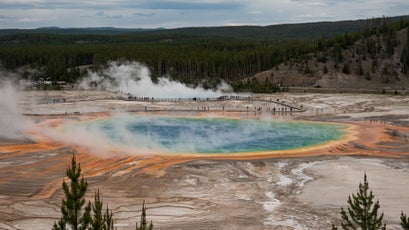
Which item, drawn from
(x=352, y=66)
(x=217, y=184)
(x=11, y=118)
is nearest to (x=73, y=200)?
(x=217, y=184)

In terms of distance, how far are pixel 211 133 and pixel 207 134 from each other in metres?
0.66

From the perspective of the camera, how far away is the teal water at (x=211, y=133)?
37.2m

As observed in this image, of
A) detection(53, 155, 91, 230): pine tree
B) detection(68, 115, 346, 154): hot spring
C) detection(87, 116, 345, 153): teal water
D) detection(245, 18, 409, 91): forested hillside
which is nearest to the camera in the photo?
detection(53, 155, 91, 230): pine tree

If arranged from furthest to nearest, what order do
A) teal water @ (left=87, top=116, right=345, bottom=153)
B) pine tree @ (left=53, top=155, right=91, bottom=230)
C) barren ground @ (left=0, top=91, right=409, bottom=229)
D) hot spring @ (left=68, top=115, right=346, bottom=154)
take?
teal water @ (left=87, top=116, right=345, bottom=153), hot spring @ (left=68, top=115, right=346, bottom=154), barren ground @ (left=0, top=91, right=409, bottom=229), pine tree @ (left=53, top=155, right=91, bottom=230)

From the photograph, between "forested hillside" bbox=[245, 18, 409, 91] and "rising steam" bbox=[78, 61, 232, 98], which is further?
"forested hillside" bbox=[245, 18, 409, 91]

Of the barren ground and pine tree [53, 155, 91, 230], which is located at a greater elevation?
pine tree [53, 155, 91, 230]

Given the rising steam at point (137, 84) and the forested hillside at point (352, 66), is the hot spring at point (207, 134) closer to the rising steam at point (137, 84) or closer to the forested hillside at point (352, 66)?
the rising steam at point (137, 84)

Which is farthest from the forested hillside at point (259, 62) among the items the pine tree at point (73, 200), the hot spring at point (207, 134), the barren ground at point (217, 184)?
the pine tree at point (73, 200)

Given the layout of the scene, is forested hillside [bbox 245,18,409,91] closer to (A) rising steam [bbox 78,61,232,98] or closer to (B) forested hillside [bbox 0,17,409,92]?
(B) forested hillside [bbox 0,17,409,92]

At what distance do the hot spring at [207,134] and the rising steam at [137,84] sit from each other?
2234 cm

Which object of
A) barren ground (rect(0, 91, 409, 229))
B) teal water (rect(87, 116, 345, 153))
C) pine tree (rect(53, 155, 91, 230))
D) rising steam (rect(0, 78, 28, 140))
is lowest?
barren ground (rect(0, 91, 409, 229))

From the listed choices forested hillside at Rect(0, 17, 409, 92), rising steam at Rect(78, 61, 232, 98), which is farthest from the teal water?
forested hillside at Rect(0, 17, 409, 92)

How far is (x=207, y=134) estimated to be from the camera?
43406 millimetres

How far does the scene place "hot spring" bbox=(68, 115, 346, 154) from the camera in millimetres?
36844
